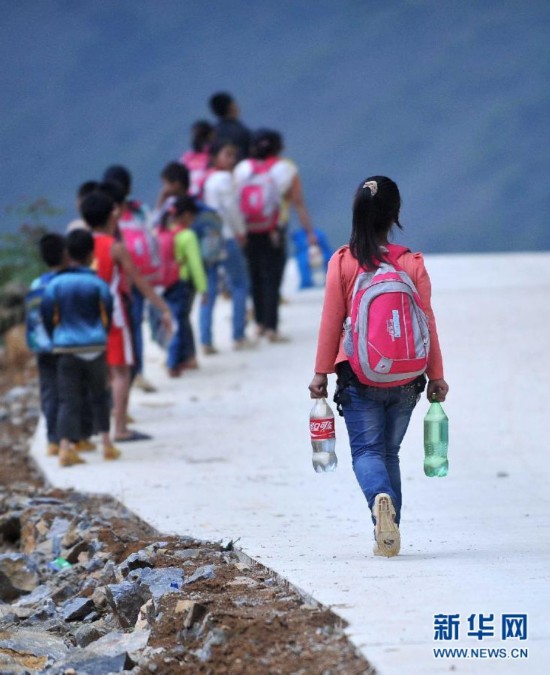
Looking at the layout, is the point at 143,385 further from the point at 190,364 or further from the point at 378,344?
the point at 378,344

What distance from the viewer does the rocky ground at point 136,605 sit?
4570mm

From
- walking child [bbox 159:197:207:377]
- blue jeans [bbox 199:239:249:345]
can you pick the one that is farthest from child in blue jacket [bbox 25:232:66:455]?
blue jeans [bbox 199:239:249:345]

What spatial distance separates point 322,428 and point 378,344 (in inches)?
18.4

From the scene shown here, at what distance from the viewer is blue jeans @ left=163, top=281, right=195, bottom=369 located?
40.6 ft

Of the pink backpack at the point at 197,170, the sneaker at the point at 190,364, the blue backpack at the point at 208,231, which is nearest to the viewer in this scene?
the blue backpack at the point at 208,231

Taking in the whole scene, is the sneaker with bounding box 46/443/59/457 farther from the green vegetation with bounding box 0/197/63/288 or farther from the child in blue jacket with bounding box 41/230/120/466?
the green vegetation with bounding box 0/197/63/288

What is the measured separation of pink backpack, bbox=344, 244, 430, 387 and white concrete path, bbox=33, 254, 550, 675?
748mm

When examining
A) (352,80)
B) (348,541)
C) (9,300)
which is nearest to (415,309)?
(348,541)

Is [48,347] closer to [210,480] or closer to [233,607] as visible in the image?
[210,480]

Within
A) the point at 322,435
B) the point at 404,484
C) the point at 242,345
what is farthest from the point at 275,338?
the point at 322,435

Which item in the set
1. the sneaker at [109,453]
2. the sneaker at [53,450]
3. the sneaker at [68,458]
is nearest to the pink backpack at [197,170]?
the sneaker at [53,450]

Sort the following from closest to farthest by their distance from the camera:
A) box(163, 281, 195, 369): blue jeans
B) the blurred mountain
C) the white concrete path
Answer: the white concrete path, box(163, 281, 195, 369): blue jeans, the blurred mountain

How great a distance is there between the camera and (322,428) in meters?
5.83

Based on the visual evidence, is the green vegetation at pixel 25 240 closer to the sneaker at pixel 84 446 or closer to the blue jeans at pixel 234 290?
the blue jeans at pixel 234 290
